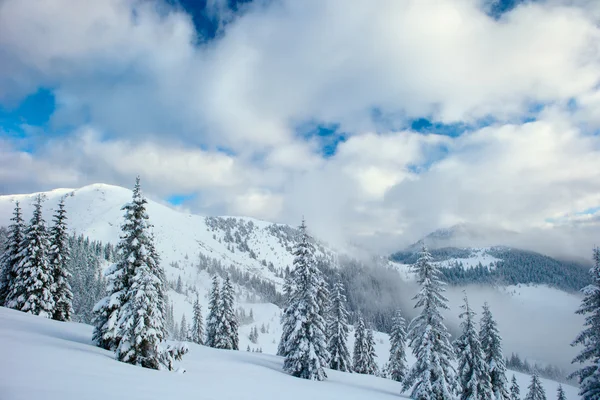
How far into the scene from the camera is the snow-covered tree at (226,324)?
175 feet

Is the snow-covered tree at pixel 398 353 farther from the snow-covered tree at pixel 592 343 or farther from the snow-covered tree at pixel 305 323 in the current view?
the snow-covered tree at pixel 592 343

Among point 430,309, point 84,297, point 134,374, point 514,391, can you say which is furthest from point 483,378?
point 84,297

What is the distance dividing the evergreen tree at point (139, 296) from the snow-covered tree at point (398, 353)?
44.7 m

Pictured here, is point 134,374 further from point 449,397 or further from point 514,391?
point 514,391

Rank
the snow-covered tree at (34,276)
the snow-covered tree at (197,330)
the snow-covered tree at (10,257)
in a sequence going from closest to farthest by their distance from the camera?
the snow-covered tree at (34,276) → the snow-covered tree at (10,257) → the snow-covered tree at (197,330)

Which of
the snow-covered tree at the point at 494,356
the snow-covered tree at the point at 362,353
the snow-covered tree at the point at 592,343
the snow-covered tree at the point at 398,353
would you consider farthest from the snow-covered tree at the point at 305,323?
the snow-covered tree at the point at 398,353

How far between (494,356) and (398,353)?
20.2 meters

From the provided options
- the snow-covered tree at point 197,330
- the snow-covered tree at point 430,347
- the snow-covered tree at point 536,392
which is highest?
the snow-covered tree at point 430,347

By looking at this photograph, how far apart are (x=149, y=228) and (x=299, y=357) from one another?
18.0m

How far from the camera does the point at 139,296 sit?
19594 millimetres

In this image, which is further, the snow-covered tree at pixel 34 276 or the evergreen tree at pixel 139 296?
the snow-covered tree at pixel 34 276

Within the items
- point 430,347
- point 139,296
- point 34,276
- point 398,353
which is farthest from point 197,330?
point 139,296

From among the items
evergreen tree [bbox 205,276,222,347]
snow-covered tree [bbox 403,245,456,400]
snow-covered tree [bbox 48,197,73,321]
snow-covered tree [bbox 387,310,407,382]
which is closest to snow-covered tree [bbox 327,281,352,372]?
snow-covered tree [bbox 387,310,407,382]

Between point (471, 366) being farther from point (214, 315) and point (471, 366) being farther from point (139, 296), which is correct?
point (214, 315)
